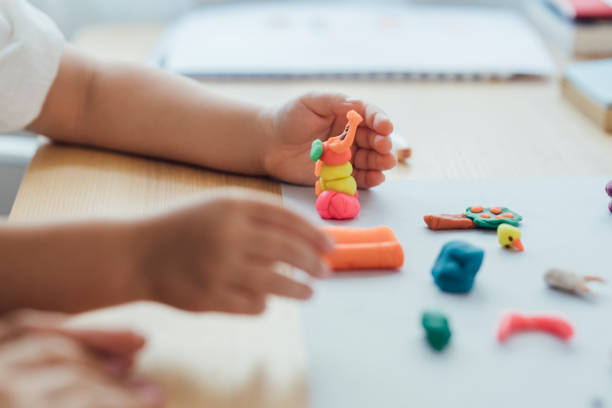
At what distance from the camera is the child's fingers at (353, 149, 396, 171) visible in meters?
0.67

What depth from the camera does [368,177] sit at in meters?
0.69

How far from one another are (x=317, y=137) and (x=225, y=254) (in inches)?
12.2

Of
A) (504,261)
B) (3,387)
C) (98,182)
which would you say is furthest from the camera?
(98,182)

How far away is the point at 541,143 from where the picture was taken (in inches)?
32.3

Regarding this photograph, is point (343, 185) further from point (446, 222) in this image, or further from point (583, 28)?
point (583, 28)

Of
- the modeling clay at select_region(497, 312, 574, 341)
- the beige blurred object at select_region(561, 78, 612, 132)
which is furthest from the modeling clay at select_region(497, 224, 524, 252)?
the beige blurred object at select_region(561, 78, 612, 132)

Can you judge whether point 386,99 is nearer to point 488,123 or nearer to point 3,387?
point 488,123

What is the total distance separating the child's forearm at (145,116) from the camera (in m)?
0.73

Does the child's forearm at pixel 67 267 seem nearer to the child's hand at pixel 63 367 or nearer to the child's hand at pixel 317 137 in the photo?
the child's hand at pixel 63 367

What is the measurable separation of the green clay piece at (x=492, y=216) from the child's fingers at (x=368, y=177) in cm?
9

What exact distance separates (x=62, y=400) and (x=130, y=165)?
411mm

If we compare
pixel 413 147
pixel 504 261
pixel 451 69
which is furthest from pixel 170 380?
pixel 451 69

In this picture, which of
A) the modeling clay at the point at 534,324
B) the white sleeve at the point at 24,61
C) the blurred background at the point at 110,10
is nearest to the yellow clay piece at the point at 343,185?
the modeling clay at the point at 534,324

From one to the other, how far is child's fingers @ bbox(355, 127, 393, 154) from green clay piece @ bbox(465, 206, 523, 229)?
0.32ft
